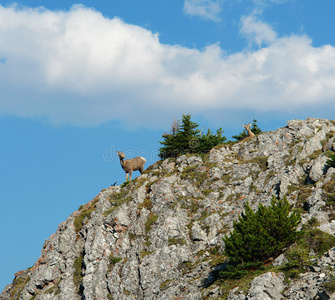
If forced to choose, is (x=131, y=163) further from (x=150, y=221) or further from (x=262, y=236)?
(x=262, y=236)

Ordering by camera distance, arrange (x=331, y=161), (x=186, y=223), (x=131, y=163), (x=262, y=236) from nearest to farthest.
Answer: (x=262, y=236), (x=331, y=161), (x=186, y=223), (x=131, y=163)

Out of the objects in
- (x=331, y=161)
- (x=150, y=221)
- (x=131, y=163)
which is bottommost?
(x=331, y=161)

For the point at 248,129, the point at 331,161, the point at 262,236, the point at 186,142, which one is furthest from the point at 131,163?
the point at 262,236

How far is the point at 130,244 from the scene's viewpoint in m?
38.5

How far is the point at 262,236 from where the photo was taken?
29.0 m

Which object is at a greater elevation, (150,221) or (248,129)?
(248,129)

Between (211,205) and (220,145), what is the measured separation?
1179cm

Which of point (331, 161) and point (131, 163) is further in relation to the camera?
point (131, 163)

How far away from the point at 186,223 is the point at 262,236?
11.0 m

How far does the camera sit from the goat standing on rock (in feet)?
163

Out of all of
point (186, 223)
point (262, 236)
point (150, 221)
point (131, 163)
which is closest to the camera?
point (262, 236)

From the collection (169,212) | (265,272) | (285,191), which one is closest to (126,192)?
(169,212)

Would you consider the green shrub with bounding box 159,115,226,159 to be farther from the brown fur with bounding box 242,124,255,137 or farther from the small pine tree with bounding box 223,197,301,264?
the small pine tree with bounding box 223,197,301,264

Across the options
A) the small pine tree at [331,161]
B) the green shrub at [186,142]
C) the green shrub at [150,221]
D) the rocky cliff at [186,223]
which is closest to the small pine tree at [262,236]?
the rocky cliff at [186,223]
